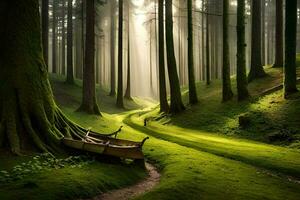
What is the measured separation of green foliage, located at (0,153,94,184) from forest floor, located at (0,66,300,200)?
0.72ft

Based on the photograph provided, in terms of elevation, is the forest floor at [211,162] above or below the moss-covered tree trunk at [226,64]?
below

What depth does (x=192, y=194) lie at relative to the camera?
9.34 metres

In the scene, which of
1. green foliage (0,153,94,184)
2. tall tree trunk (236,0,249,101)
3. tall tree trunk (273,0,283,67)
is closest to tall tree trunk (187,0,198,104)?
tall tree trunk (236,0,249,101)

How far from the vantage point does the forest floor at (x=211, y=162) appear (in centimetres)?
914

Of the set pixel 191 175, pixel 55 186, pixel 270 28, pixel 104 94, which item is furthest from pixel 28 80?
pixel 270 28

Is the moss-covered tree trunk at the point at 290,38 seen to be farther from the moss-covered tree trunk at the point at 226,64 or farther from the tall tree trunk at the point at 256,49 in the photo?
the tall tree trunk at the point at 256,49

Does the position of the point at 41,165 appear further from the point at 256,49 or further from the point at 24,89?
the point at 256,49

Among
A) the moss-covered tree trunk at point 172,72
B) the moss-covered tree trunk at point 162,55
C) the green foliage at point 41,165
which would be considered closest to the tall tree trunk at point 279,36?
the moss-covered tree trunk at point 172,72

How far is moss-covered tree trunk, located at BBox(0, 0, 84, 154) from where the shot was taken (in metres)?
10.9

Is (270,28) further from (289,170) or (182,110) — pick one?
(289,170)

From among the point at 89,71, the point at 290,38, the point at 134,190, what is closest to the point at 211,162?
the point at 134,190

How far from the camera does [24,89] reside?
11469 mm

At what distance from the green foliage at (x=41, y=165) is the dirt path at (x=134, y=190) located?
1.58 m

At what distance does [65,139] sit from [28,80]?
209 centimetres
